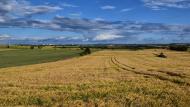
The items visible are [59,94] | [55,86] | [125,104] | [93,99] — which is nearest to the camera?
[125,104]

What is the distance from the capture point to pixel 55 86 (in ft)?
79.7

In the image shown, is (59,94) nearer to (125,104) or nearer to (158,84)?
(125,104)

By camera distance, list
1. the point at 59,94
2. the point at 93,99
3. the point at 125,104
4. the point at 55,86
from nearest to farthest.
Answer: the point at 125,104 → the point at 93,99 → the point at 59,94 → the point at 55,86

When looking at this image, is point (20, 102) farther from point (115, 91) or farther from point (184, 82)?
point (184, 82)

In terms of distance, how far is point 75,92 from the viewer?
21.2 m

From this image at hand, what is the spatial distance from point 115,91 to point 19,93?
16.7 feet

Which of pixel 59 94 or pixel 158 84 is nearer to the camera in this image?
pixel 59 94

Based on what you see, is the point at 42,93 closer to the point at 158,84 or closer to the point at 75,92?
the point at 75,92

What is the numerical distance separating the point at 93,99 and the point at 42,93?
3.47 metres

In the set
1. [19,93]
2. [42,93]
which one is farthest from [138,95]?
[19,93]

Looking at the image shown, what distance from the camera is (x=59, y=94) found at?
67.1 ft

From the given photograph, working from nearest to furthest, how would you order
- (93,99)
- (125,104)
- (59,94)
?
(125,104)
(93,99)
(59,94)

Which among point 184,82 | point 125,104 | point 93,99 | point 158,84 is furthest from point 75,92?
point 184,82

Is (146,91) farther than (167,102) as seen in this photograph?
Yes
